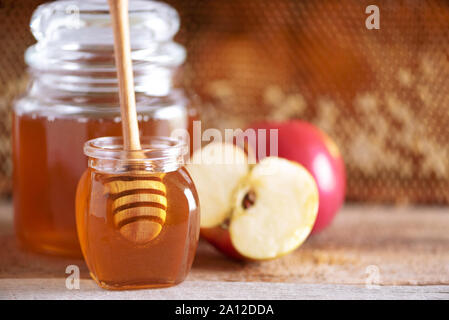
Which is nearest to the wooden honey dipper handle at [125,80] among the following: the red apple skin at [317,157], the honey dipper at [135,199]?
the honey dipper at [135,199]

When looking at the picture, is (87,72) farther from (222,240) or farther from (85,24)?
(222,240)

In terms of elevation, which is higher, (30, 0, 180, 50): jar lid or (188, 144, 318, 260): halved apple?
(30, 0, 180, 50): jar lid

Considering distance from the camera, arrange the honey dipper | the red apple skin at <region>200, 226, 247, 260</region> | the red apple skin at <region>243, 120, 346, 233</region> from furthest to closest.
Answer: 1. the red apple skin at <region>243, 120, 346, 233</region>
2. the red apple skin at <region>200, 226, 247, 260</region>
3. the honey dipper

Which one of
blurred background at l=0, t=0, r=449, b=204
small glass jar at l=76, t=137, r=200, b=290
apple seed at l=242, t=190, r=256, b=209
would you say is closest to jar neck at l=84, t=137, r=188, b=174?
small glass jar at l=76, t=137, r=200, b=290

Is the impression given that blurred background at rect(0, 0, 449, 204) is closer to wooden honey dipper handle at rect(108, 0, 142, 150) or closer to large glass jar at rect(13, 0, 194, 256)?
large glass jar at rect(13, 0, 194, 256)

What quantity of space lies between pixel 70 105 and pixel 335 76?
0.43 m

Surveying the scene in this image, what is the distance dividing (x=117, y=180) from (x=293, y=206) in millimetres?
199

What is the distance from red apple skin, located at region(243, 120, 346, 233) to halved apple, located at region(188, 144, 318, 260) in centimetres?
10

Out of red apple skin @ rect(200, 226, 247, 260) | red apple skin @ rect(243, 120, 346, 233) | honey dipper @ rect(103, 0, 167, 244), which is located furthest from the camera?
red apple skin @ rect(243, 120, 346, 233)

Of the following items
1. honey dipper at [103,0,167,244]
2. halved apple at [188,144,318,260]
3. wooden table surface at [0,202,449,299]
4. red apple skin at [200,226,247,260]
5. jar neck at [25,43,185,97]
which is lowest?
wooden table surface at [0,202,449,299]

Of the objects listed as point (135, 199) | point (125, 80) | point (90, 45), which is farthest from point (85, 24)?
point (135, 199)

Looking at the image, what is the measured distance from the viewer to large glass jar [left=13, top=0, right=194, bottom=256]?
2.30 ft

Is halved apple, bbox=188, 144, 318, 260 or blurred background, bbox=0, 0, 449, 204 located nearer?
halved apple, bbox=188, 144, 318, 260

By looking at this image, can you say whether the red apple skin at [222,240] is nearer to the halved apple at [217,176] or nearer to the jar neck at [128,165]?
the halved apple at [217,176]
